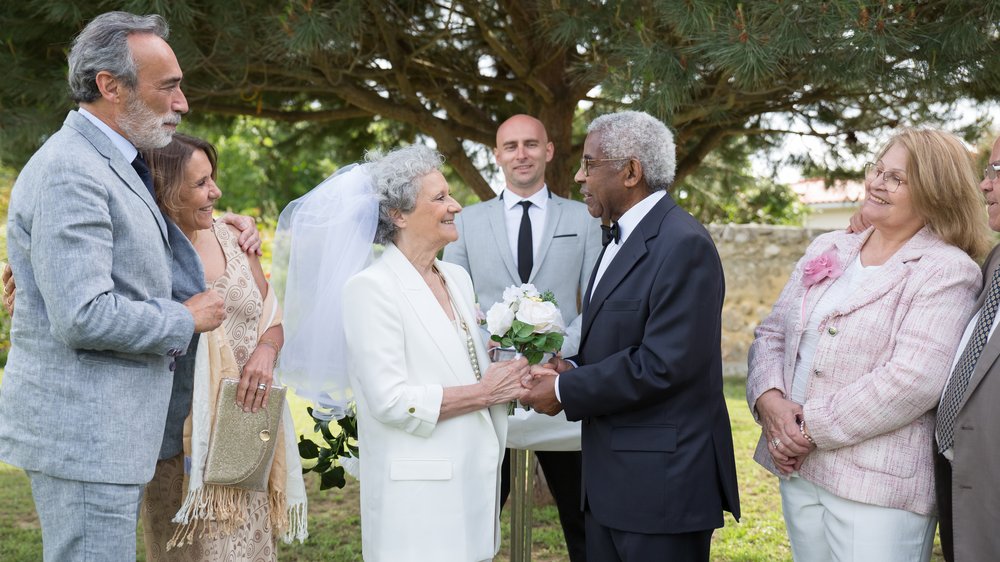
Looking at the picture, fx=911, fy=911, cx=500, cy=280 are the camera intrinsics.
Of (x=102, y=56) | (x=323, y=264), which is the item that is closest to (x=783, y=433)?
(x=323, y=264)

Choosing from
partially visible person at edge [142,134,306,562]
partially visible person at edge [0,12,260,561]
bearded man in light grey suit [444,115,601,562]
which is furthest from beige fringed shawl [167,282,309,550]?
bearded man in light grey suit [444,115,601,562]

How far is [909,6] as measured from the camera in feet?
11.8

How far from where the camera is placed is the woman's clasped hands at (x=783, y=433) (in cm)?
307

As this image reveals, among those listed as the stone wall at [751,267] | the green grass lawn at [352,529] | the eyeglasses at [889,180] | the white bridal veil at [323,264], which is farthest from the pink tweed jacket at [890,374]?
the stone wall at [751,267]

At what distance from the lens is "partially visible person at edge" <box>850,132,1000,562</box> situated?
104 inches

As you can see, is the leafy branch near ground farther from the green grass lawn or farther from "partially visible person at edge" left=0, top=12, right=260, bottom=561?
the green grass lawn

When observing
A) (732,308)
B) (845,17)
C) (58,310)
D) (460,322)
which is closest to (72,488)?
(58,310)

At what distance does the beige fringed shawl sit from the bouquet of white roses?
2.87 feet

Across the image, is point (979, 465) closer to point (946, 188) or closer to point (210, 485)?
point (946, 188)

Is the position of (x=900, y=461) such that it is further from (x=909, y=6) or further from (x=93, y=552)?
(x=93, y=552)

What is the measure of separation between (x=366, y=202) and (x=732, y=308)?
9713 mm

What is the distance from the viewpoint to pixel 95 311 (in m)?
2.45

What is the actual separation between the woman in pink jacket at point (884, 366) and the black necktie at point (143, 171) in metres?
2.21

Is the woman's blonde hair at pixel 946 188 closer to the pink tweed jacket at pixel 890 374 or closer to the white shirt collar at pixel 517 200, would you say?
the pink tweed jacket at pixel 890 374
